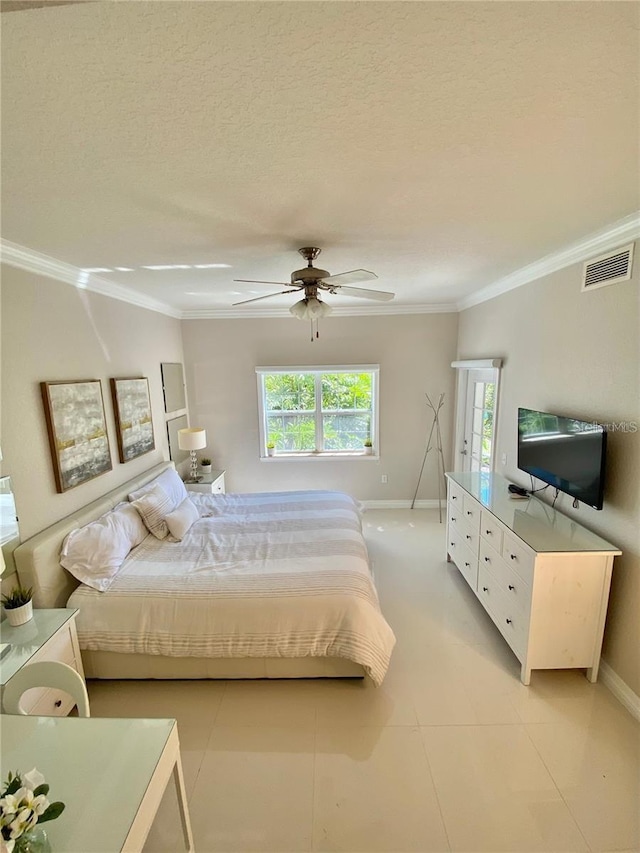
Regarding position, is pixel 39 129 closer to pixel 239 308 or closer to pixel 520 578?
pixel 520 578

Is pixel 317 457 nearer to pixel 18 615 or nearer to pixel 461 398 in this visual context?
pixel 461 398

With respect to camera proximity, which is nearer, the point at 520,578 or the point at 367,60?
the point at 367,60

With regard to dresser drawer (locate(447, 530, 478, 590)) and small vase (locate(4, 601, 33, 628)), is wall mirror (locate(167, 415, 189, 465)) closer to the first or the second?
small vase (locate(4, 601, 33, 628))

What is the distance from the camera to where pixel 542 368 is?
2805 mm

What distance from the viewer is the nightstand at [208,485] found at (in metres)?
4.23

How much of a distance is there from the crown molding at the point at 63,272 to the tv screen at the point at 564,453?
3464mm

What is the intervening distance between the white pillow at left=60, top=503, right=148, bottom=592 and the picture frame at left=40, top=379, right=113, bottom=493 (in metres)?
0.34

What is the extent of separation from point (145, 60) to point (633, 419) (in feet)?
8.24

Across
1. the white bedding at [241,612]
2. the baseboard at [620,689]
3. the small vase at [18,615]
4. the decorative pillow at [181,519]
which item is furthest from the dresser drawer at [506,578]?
the small vase at [18,615]

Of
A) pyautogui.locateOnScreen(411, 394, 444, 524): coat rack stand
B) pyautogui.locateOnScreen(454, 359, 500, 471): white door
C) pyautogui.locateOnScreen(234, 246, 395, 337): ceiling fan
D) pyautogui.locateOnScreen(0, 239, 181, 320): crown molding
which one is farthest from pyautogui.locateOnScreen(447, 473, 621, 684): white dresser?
pyautogui.locateOnScreen(0, 239, 181, 320): crown molding

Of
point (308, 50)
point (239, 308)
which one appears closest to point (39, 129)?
point (308, 50)

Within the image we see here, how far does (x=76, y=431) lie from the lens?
2.58 meters

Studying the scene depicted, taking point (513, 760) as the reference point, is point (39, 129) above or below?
above

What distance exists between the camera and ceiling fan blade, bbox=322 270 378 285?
81.4 inches
